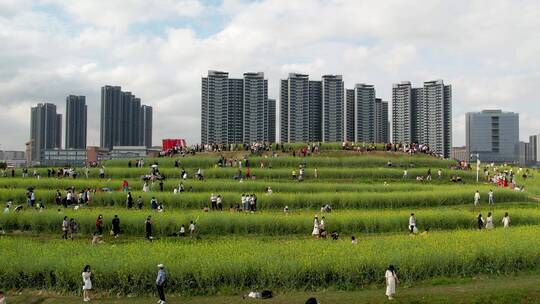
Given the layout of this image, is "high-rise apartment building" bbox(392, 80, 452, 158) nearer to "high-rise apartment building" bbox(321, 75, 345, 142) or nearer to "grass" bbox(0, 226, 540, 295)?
"high-rise apartment building" bbox(321, 75, 345, 142)

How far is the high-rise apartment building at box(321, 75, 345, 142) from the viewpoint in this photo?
147875 millimetres

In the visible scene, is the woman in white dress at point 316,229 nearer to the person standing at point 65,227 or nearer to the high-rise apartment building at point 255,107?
the person standing at point 65,227

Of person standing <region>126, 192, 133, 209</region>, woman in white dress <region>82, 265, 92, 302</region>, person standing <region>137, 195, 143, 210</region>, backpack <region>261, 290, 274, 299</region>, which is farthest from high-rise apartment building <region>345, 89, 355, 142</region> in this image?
Answer: woman in white dress <region>82, 265, 92, 302</region>

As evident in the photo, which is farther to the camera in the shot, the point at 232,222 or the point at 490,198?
the point at 490,198

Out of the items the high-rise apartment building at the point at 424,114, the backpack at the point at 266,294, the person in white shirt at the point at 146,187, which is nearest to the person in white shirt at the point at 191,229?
the backpack at the point at 266,294

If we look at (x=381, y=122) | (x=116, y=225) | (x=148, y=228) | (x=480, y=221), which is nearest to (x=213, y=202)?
(x=148, y=228)

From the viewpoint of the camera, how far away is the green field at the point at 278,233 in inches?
939

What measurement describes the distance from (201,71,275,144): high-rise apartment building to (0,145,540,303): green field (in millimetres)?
76507

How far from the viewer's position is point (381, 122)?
162 meters

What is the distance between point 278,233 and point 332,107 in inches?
4513

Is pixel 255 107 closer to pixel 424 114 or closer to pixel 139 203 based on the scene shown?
pixel 424 114

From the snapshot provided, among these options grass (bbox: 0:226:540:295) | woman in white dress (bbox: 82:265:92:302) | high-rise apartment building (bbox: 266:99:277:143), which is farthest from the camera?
high-rise apartment building (bbox: 266:99:277:143)

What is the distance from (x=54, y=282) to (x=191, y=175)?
3309cm

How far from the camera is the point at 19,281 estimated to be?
81.3 ft
